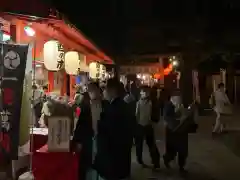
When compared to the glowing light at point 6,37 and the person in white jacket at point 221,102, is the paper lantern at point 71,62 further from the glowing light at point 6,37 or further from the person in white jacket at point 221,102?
the person in white jacket at point 221,102

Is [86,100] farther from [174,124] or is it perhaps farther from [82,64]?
[82,64]

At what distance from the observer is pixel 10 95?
6.83m

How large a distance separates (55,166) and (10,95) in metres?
1.57

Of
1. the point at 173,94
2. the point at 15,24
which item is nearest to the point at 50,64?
the point at 15,24

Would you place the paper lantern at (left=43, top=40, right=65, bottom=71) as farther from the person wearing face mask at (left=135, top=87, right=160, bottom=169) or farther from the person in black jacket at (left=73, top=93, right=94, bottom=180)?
the person in black jacket at (left=73, top=93, right=94, bottom=180)

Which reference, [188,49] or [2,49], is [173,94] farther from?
[188,49]

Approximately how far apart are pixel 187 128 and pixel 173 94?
3.53 ft

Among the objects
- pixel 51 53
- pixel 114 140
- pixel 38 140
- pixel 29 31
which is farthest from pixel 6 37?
pixel 114 140

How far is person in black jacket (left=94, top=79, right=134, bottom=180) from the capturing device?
6.06m

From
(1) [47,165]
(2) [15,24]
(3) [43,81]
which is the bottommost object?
A: (1) [47,165]

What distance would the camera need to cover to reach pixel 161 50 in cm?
4575

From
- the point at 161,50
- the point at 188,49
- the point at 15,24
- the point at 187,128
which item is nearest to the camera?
the point at 15,24

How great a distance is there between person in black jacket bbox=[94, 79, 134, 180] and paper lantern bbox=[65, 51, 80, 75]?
9.47 metres

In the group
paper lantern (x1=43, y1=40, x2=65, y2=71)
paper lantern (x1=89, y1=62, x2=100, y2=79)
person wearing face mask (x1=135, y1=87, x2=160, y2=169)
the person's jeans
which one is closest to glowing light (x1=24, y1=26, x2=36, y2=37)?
paper lantern (x1=43, y1=40, x2=65, y2=71)
